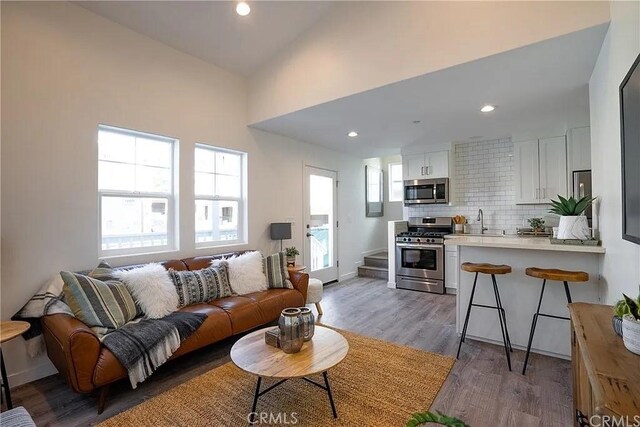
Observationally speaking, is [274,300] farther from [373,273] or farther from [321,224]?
[373,273]

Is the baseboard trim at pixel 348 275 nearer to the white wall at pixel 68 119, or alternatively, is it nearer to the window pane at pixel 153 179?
the white wall at pixel 68 119

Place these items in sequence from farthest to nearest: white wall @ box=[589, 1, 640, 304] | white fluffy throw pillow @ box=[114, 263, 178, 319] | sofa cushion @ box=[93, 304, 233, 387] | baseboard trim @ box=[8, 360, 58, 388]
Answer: white fluffy throw pillow @ box=[114, 263, 178, 319]
baseboard trim @ box=[8, 360, 58, 388]
sofa cushion @ box=[93, 304, 233, 387]
white wall @ box=[589, 1, 640, 304]

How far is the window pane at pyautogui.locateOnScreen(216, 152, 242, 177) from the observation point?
403cm

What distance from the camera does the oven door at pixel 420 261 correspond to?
5.03 m

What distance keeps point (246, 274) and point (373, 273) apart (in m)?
→ 3.40

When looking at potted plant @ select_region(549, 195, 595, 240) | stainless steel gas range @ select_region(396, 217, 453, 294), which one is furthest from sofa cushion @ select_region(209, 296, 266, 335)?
stainless steel gas range @ select_region(396, 217, 453, 294)

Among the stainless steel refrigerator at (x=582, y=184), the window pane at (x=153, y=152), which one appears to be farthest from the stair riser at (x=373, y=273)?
the window pane at (x=153, y=152)

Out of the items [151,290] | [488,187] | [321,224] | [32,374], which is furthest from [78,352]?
[488,187]

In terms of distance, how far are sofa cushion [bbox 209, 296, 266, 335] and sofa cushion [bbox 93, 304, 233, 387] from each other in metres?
0.06

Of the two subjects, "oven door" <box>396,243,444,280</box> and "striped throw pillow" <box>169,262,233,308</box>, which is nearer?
"striped throw pillow" <box>169,262,233,308</box>

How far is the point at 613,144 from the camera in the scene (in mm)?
1965

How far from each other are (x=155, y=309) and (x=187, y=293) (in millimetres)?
372

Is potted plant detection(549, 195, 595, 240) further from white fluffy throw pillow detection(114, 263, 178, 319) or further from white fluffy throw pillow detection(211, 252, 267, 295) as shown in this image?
white fluffy throw pillow detection(114, 263, 178, 319)

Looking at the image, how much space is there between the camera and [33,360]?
2.45 meters
